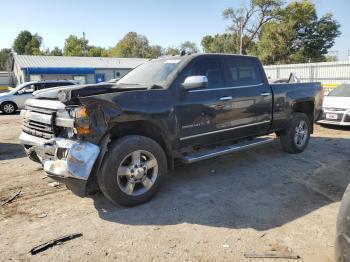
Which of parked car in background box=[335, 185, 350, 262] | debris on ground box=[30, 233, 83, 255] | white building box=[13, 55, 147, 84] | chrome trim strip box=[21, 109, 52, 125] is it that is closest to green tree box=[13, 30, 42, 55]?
white building box=[13, 55, 147, 84]

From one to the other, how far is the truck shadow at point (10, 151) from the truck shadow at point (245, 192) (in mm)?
3455

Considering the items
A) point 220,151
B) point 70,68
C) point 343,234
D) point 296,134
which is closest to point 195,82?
point 220,151

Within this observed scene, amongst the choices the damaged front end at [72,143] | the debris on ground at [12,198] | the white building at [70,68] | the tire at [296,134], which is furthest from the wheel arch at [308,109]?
the white building at [70,68]

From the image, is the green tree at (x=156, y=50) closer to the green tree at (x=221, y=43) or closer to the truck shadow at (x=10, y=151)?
the green tree at (x=221, y=43)

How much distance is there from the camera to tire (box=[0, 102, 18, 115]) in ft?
56.2

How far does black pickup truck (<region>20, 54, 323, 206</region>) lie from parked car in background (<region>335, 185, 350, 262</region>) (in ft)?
8.06

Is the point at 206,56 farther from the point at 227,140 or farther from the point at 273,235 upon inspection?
the point at 273,235

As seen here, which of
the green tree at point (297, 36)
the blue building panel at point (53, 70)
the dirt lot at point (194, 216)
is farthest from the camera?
the green tree at point (297, 36)

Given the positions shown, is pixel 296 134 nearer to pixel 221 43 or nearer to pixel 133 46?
pixel 221 43

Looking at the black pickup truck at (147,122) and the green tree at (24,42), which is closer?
the black pickup truck at (147,122)

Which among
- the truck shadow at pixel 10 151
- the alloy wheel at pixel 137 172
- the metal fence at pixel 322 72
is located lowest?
the truck shadow at pixel 10 151

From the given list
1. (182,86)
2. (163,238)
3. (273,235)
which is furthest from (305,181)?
(163,238)

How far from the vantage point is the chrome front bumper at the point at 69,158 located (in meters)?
3.91

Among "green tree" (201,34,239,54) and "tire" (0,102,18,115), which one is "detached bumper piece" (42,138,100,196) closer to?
"tire" (0,102,18,115)
